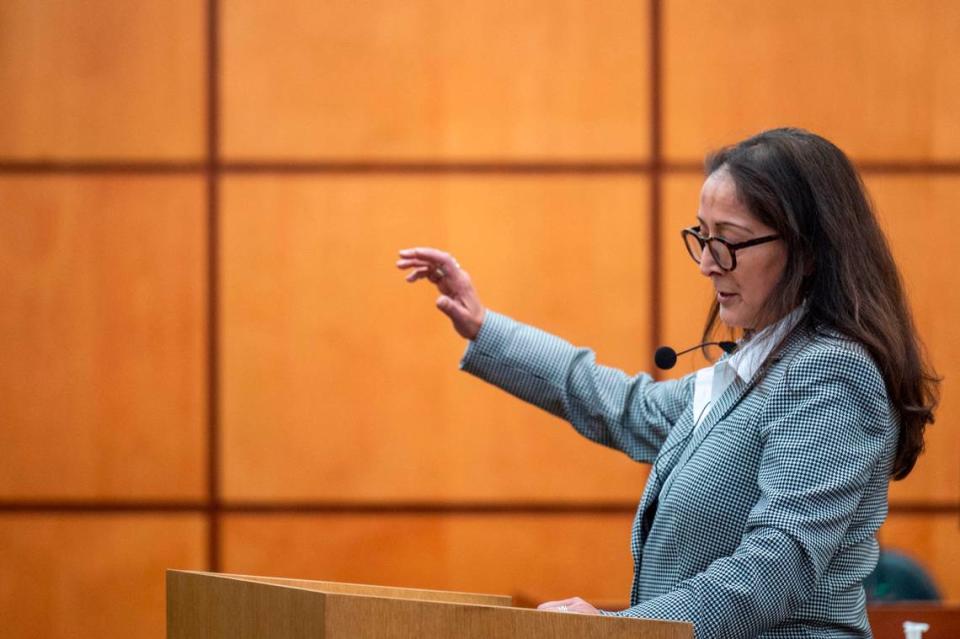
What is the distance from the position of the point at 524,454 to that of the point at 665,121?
3.06 ft

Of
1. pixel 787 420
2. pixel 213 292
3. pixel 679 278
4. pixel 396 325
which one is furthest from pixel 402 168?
pixel 787 420

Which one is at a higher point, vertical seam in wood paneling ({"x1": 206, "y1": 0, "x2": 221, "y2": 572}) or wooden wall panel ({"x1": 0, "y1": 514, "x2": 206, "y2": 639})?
vertical seam in wood paneling ({"x1": 206, "y1": 0, "x2": 221, "y2": 572})

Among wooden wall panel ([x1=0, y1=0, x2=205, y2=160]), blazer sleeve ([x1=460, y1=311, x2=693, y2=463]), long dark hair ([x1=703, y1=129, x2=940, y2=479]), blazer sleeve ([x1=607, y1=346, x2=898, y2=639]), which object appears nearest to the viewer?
blazer sleeve ([x1=607, y1=346, x2=898, y2=639])

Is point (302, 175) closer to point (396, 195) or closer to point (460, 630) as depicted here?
point (396, 195)

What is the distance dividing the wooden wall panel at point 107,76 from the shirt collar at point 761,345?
2.03 meters

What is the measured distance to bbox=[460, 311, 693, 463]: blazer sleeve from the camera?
1.79 meters

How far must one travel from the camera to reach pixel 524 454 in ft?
10.3

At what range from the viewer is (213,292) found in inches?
123

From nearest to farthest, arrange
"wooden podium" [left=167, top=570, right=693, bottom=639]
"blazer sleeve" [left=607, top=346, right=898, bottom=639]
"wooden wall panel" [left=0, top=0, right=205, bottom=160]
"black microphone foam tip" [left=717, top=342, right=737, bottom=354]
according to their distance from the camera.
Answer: "wooden podium" [left=167, top=570, right=693, bottom=639] < "blazer sleeve" [left=607, top=346, right=898, bottom=639] < "black microphone foam tip" [left=717, top=342, right=737, bottom=354] < "wooden wall panel" [left=0, top=0, right=205, bottom=160]

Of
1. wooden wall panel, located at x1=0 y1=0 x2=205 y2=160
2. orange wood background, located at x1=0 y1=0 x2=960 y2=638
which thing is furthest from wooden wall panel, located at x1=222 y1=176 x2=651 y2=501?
wooden wall panel, located at x1=0 y1=0 x2=205 y2=160

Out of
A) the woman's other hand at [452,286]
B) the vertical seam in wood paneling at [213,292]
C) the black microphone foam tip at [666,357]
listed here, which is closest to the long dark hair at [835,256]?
the black microphone foam tip at [666,357]

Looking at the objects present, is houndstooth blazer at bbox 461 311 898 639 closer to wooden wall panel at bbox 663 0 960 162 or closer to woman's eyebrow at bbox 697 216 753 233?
woman's eyebrow at bbox 697 216 753 233

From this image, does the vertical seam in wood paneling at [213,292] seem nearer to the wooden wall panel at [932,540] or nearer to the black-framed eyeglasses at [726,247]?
the wooden wall panel at [932,540]

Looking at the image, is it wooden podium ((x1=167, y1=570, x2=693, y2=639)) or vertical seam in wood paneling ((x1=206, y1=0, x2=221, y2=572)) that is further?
vertical seam in wood paneling ((x1=206, y1=0, x2=221, y2=572))
